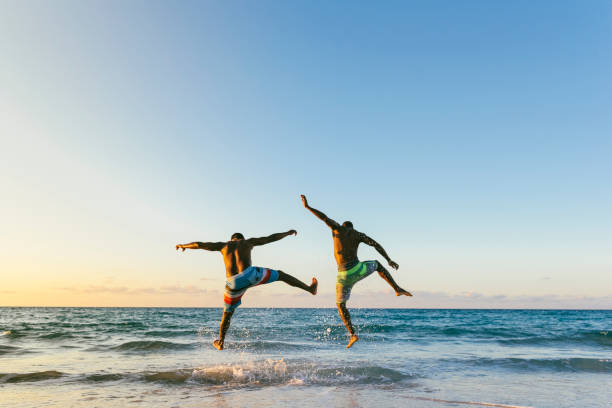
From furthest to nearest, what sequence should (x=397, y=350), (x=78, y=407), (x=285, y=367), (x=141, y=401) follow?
(x=397, y=350)
(x=285, y=367)
(x=141, y=401)
(x=78, y=407)

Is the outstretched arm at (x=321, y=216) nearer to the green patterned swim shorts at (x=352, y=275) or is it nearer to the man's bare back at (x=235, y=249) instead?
the man's bare back at (x=235, y=249)

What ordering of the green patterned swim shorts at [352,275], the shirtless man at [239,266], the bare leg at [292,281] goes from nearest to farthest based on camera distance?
the shirtless man at [239,266] → the green patterned swim shorts at [352,275] → the bare leg at [292,281]

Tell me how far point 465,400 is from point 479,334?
20.9 m

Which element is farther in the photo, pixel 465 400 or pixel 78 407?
pixel 465 400

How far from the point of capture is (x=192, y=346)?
776 inches

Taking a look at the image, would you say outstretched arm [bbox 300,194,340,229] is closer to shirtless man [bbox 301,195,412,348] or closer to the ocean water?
shirtless man [bbox 301,195,412,348]

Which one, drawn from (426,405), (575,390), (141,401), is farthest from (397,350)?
(141,401)

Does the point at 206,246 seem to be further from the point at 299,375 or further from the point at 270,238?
the point at 299,375

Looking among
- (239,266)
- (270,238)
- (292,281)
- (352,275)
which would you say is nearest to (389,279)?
(352,275)

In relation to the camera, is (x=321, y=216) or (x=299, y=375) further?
(x=299, y=375)

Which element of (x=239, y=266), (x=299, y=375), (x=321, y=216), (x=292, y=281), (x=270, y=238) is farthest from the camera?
(x=299, y=375)

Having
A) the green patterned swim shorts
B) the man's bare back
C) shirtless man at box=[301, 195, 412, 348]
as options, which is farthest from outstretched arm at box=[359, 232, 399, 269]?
the man's bare back

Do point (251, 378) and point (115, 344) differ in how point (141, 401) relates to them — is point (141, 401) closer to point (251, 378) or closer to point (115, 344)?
point (251, 378)

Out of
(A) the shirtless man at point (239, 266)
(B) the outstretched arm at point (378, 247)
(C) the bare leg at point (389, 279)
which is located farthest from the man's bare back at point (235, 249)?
(C) the bare leg at point (389, 279)
